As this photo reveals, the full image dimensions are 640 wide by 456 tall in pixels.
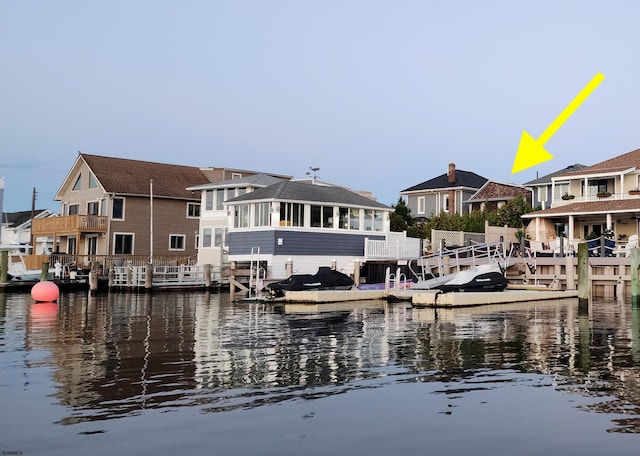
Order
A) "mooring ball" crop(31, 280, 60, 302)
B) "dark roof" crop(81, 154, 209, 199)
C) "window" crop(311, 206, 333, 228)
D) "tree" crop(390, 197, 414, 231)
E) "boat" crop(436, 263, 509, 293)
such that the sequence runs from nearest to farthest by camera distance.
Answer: "boat" crop(436, 263, 509, 293) < "mooring ball" crop(31, 280, 60, 302) < "window" crop(311, 206, 333, 228) < "dark roof" crop(81, 154, 209, 199) < "tree" crop(390, 197, 414, 231)

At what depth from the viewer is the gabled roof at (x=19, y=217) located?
273ft

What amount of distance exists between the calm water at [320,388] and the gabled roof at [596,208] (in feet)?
73.6

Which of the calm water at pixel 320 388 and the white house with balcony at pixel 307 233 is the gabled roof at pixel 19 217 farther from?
the calm water at pixel 320 388

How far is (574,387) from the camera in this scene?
1155 centimetres

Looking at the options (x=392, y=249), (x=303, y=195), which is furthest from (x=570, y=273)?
(x=303, y=195)

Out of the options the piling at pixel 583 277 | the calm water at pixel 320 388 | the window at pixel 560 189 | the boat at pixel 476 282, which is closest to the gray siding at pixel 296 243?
the boat at pixel 476 282

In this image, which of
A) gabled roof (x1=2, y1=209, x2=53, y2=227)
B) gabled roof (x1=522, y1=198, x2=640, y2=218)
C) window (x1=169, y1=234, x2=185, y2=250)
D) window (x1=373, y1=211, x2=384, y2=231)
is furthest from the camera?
gabled roof (x1=2, y1=209, x2=53, y2=227)

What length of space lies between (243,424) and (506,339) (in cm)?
1085

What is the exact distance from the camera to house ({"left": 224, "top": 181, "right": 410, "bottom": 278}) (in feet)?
130

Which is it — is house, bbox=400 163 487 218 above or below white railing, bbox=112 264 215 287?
above

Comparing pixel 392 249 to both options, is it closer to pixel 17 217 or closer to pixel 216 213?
pixel 216 213

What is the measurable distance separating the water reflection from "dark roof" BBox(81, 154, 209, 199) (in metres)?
25.6

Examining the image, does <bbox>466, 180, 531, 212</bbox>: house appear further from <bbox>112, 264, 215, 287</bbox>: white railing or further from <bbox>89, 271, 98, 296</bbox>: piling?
<bbox>89, 271, 98, 296</bbox>: piling

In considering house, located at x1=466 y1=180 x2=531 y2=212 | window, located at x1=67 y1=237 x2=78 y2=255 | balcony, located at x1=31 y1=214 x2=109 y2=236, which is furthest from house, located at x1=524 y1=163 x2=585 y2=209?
window, located at x1=67 y1=237 x2=78 y2=255
